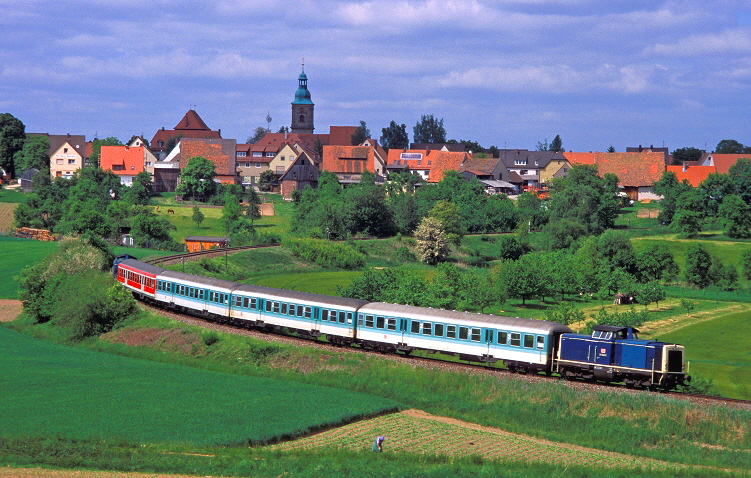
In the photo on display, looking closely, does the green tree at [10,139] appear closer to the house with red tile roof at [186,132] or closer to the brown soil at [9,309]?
the house with red tile roof at [186,132]

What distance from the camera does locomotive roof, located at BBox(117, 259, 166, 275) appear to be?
182 feet

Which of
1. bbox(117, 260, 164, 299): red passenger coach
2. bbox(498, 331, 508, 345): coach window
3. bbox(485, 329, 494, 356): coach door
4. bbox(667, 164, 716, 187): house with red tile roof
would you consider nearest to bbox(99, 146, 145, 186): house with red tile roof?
bbox(117, 260, 164, 299): red passenger coach

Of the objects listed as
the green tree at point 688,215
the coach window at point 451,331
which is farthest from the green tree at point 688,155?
the coach window at point 451,331

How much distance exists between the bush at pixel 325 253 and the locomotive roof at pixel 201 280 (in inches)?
1206

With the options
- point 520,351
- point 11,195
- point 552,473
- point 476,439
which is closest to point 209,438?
point 476,439

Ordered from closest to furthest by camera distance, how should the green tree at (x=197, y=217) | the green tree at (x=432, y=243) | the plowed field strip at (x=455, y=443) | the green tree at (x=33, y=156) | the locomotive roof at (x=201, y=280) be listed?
the plowed field strip at (x=455, y=443), the locomotive roof at (x=201, y=280), the green tree at (x=432, y=243), the green tree at (x=197, y=217), the green tree at (x=33, y=156)

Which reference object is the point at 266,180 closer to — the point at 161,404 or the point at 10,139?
the point at 10,139

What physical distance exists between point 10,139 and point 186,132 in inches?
1554

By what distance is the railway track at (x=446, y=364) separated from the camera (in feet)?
106

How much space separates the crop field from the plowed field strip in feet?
3.37

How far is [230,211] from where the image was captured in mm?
99625

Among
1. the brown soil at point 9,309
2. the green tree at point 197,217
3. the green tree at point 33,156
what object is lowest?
the brown soil at point 9,309

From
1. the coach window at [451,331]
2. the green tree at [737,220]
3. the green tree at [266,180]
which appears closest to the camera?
the coach window at [451,331]

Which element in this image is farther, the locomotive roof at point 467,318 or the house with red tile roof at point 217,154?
the house with red tile roof at point 217,154
